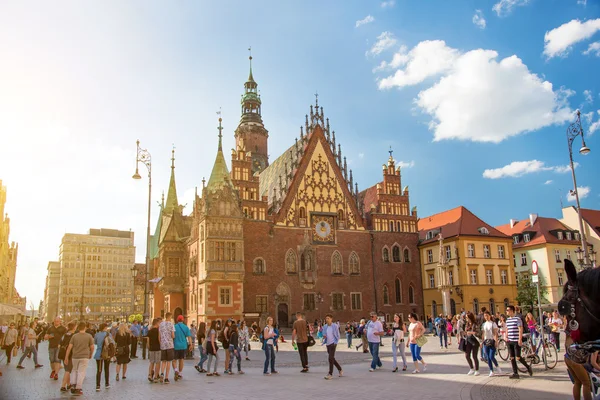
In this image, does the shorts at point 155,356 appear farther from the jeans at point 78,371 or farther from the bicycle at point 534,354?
the bicycle at point 534,354

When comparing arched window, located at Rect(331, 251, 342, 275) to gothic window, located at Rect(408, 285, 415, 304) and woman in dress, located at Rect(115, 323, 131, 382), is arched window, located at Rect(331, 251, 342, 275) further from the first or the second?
woman in dress, located at Rect(115, 323, 131, 382)

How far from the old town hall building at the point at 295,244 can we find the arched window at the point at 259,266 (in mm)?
96

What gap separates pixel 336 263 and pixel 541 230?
85.6ft

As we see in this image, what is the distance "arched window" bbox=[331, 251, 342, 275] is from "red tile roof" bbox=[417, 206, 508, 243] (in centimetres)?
1041

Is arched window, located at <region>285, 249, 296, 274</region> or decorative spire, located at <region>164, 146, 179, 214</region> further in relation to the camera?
decorative spire, located at <region>164, 146, 179, 214</region>

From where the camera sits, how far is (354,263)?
52.5 metres

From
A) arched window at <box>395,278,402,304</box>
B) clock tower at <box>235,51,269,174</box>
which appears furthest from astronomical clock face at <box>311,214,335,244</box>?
clock tower at <box>235,51,269,174</box>

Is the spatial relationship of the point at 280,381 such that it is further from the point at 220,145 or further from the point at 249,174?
the point at 220,145

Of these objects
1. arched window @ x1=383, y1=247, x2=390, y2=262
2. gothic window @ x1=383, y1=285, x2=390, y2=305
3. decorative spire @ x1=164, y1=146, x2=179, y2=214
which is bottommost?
gothic window @ x1=383, y1=285, x2=390, y2=305

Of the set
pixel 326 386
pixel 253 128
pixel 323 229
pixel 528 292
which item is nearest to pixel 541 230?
pixel 528 292

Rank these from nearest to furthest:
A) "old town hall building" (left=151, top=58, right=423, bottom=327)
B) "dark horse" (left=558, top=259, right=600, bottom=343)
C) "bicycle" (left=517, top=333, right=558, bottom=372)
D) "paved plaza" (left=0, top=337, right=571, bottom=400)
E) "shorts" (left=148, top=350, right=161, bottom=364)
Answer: "dark horse" (left=558, top=259, right=600, bottom=343), "paved plaza" (left=0, top=337, right=571, bottom=400), "bicycle" (left=517, top=333, right=558, bottom=372), "shorts" (left=148, top=350, right=161, bottom=364), "old town hall building" (left=151, top=58, right=423, bottom=327)

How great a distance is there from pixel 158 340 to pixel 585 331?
13289 millimetres

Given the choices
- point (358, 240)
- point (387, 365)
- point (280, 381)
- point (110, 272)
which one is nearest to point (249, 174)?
point (358, 240)

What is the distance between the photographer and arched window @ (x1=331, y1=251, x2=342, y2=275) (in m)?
51.3
